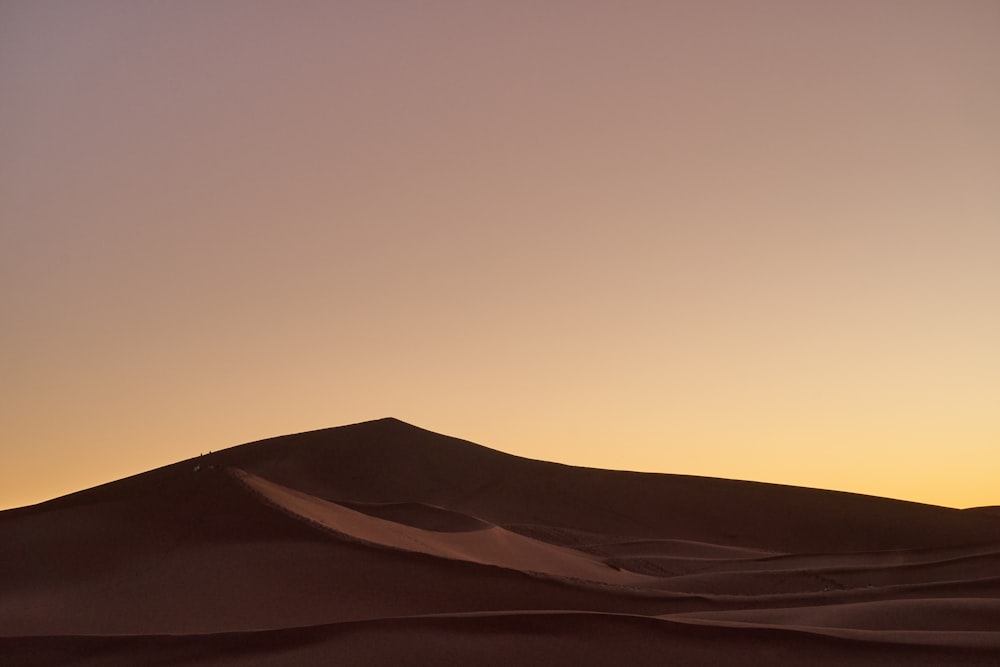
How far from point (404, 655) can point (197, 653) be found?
1.08 metres

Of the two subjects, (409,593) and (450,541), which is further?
(450,541)

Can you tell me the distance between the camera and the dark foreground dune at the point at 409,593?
16.3ft

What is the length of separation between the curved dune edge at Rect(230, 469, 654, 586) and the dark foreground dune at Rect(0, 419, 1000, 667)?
42 mm

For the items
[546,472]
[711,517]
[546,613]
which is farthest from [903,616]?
[546,472]

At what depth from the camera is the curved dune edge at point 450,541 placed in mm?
8180

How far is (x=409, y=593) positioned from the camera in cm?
654

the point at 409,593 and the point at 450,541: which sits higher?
the point at 450,541

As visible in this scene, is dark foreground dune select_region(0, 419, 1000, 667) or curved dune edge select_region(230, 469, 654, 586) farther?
curved dune edge select_region(230, 469, 654, 586)

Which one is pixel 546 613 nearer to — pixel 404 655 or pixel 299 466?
pixel 404 655

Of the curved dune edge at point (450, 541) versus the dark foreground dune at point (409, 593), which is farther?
the curved dune edge at point (450, 541)

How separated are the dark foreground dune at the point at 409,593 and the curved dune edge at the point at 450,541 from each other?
42mm

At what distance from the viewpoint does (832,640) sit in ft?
16.7

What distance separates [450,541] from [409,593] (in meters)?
3.00

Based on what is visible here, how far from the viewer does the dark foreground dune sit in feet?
16.3
